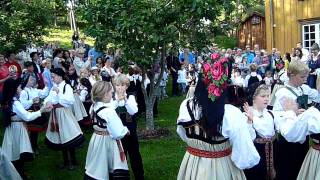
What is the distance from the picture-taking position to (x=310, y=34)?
881 inches

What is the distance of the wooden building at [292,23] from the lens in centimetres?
2202

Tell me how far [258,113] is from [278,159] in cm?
100

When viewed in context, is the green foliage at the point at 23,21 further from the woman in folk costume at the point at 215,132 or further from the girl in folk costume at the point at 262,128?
the woman in folk costume at the point at 215,132

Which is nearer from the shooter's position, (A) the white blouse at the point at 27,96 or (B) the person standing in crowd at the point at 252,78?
(A) the white blouse at the point at 27,96

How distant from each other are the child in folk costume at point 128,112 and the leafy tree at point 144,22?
3.12 metres

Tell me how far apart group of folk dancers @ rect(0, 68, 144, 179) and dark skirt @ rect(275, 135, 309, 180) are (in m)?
2.02

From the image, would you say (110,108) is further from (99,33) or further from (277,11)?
(277,11)

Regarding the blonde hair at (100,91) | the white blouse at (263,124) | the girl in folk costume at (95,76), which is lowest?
the white blouse at (263,124)

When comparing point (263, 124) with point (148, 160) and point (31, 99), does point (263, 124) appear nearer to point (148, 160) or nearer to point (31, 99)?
point (148, 160)

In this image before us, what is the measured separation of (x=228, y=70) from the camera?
4.54 meters

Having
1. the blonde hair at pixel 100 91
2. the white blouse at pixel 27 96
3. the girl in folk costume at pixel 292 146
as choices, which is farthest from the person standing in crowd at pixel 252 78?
the blonde hair at pixel 100 91

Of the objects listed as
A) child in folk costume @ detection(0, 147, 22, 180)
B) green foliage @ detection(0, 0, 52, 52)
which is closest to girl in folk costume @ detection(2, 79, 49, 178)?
child in folk costume @ detection(0, 147, 22, 180)

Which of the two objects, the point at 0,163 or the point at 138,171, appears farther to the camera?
the point at 138,171

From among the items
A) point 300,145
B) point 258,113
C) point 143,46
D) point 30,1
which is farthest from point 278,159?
point 30,1
